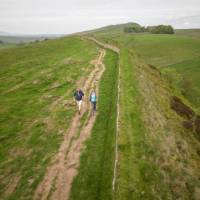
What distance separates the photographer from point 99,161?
16031 millimetres

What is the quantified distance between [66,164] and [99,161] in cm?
231

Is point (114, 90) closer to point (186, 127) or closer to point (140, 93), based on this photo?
point (140, 93)

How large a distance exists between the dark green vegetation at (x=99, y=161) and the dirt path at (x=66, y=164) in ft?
1.57

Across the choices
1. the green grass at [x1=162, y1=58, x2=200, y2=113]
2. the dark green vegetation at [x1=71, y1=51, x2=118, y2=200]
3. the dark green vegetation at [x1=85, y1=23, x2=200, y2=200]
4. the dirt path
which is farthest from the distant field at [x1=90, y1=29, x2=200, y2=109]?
the dirt path

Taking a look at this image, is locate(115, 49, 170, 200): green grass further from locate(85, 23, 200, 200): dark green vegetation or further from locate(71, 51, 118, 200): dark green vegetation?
locate(71, 51, 118, 200): dark green vegetation

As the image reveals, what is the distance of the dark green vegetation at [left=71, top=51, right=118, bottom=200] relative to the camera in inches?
530

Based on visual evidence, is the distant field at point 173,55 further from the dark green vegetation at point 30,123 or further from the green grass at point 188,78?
the dark green vegetation at point 30,123

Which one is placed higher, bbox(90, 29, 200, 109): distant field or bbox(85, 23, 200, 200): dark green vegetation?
bbox(85, 23, 200, 200): dark green vegetation

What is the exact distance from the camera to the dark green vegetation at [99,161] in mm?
13469

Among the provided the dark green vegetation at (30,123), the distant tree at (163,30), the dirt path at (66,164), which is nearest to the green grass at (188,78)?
the dark green vegetation at (30,123)

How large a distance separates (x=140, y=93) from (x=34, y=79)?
58.9ft

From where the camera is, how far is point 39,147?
1794cm

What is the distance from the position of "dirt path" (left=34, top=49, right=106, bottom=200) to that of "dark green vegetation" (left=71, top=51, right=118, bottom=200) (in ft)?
1.57

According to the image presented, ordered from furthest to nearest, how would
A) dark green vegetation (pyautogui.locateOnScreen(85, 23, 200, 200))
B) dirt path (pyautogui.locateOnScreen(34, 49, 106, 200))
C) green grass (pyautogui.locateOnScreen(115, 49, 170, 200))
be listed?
dark green vegetation (pyautogui.locateOnScreen(85, 23, 200, 200))
dirt path (pyautogui.locateOnScreen(34, 49, 106, 200))
green grass (pyautogui.locateOnScreen(115, 49, 170, 200))
